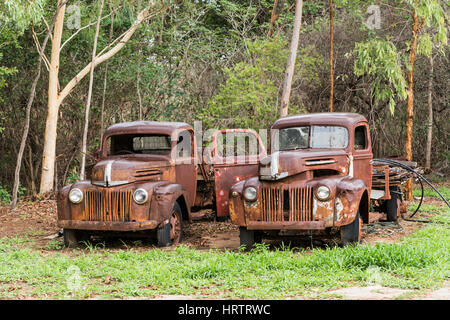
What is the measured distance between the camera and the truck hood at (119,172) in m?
8.23

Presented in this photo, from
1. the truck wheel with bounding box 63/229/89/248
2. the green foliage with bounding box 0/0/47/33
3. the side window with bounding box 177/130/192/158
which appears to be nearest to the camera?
the truck wheel with bounding box 63/229/89/248

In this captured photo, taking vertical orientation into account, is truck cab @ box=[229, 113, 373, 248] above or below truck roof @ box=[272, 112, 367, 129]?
below

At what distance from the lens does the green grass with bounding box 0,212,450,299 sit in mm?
5516

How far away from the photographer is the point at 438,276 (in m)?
5.78

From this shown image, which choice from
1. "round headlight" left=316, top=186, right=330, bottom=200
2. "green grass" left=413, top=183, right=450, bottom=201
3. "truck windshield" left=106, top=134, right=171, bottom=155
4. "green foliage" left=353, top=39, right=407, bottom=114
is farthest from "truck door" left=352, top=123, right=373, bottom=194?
"green grass" left=413, top=183, right=450, bottom=201

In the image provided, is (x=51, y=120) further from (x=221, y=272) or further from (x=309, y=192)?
(x=221, y=272)

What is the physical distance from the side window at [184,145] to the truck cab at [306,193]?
182 cm

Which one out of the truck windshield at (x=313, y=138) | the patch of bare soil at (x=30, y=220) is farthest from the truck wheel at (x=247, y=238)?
the patch of bare soil at (x=30, y=220)

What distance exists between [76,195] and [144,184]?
104cm

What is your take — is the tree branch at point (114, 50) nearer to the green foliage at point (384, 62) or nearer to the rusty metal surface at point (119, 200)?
the green foliage at point (384, 62)

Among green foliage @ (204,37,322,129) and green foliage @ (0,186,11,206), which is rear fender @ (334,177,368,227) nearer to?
green foliage @ (204,37,322,129)

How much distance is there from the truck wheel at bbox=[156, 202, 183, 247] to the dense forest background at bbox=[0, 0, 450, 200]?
669cm

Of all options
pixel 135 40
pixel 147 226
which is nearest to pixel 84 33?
pixel 135 40

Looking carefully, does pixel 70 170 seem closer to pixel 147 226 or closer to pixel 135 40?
pixel 135 40
